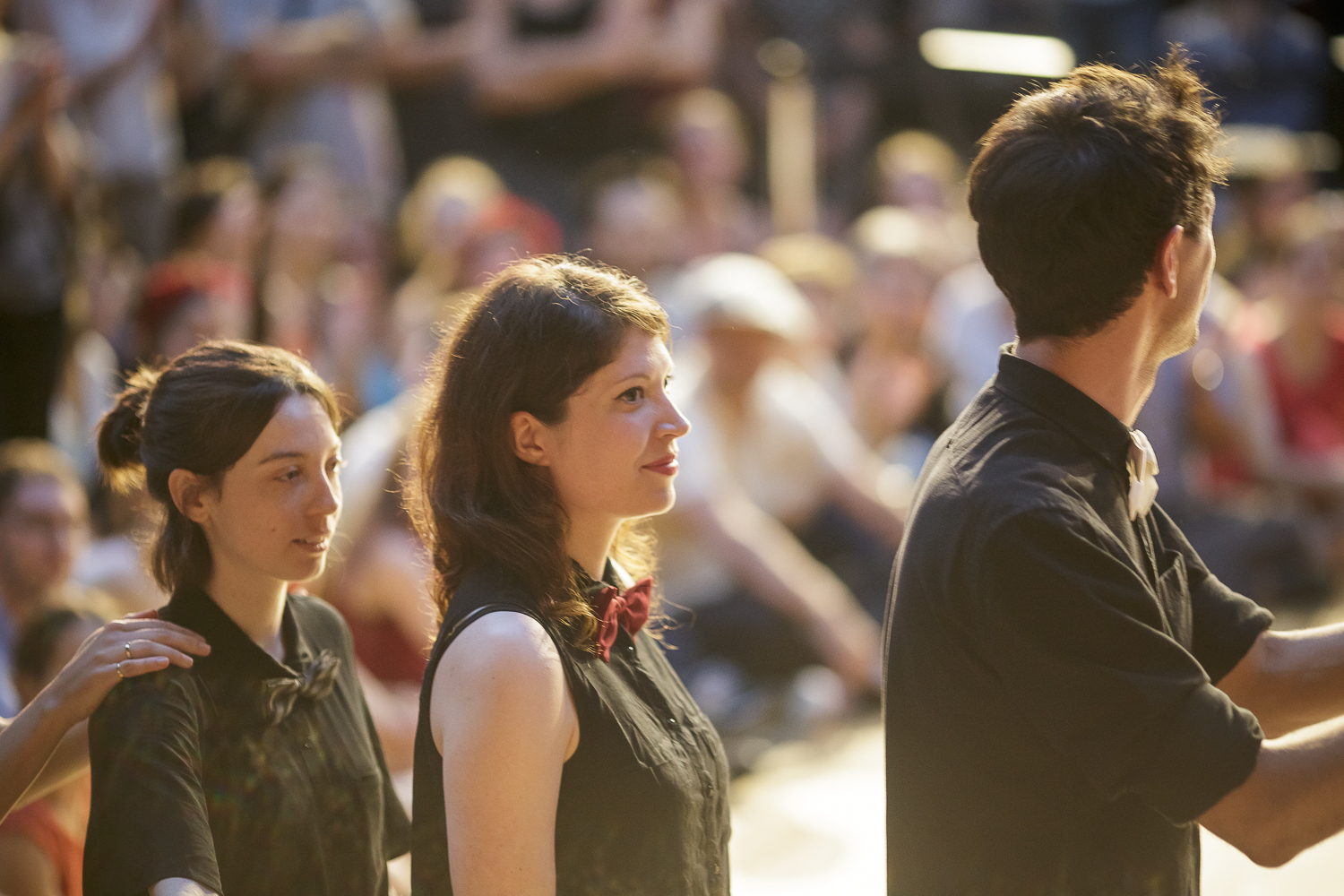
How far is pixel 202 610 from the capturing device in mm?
1903

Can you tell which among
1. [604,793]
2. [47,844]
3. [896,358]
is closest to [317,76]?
[896,358]

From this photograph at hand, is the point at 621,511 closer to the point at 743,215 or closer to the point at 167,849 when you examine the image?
the point at 167,849

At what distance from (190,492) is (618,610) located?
65 centimetres

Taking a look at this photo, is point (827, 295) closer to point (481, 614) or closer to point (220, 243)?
point (220, 243)

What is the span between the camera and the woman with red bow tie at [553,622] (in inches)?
59.2

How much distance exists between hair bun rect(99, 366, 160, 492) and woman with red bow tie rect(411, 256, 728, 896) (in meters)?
0.46

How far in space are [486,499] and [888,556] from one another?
3.66 m

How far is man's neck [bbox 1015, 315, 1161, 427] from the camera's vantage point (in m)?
1.64

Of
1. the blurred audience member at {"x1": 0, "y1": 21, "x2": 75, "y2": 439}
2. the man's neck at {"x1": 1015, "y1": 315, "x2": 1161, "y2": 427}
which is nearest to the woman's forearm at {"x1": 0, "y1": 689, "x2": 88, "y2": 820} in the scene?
the man's neck at {"x1": 1015, "y1": 315, "x2": 1161, "y2": 427}

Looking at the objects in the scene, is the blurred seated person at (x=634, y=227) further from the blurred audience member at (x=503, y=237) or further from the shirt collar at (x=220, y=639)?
the shirt collar at (x=220, y=639)

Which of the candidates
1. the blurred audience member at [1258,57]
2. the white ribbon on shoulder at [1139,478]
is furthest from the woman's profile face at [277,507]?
the blurred audience member at [1258,57]

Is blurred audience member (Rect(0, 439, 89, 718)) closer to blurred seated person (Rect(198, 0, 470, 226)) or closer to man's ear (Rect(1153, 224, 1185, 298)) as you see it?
man's ear (Rect(1153, 224, 1185, 298))

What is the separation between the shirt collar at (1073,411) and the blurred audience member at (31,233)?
3.59 meters

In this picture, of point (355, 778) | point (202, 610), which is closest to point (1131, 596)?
point (355, 778)
